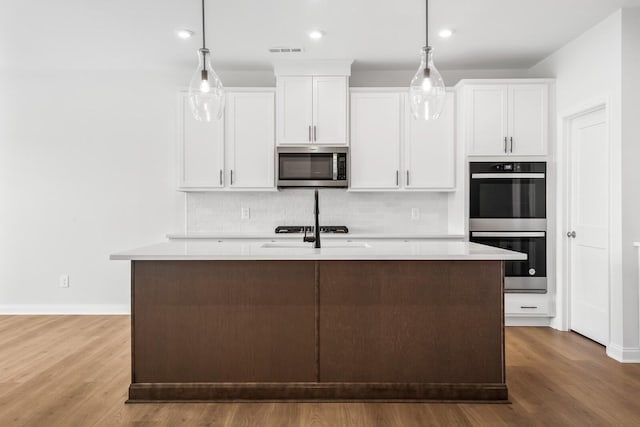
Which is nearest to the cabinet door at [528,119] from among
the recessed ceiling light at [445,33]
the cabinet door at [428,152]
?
the cabinet door at [428,152]

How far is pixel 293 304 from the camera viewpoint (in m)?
2.66

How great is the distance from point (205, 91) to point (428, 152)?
2562 mm

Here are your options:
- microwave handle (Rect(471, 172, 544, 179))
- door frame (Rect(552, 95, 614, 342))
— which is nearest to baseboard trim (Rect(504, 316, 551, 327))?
door frame (Rect(552, 95, 614, 342))

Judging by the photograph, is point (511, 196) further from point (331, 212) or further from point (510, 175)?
point (331, 212)

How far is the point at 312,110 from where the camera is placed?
4570 millimetres

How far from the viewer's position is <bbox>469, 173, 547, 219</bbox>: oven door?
4352 mm

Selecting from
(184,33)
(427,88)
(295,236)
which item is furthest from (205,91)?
(295,236)

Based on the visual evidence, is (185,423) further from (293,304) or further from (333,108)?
(333,108)

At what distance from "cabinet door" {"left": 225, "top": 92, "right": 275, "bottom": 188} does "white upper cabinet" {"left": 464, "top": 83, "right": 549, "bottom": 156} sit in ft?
6.27

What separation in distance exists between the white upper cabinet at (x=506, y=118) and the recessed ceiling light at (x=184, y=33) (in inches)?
100

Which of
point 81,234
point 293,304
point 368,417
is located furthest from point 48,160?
point 368,417

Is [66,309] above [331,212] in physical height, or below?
below

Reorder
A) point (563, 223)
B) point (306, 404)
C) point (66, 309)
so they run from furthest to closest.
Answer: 1. point (66, 309)
2. point (563, 223)
3. point (306, 404)

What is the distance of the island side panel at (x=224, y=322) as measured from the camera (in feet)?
8.73
